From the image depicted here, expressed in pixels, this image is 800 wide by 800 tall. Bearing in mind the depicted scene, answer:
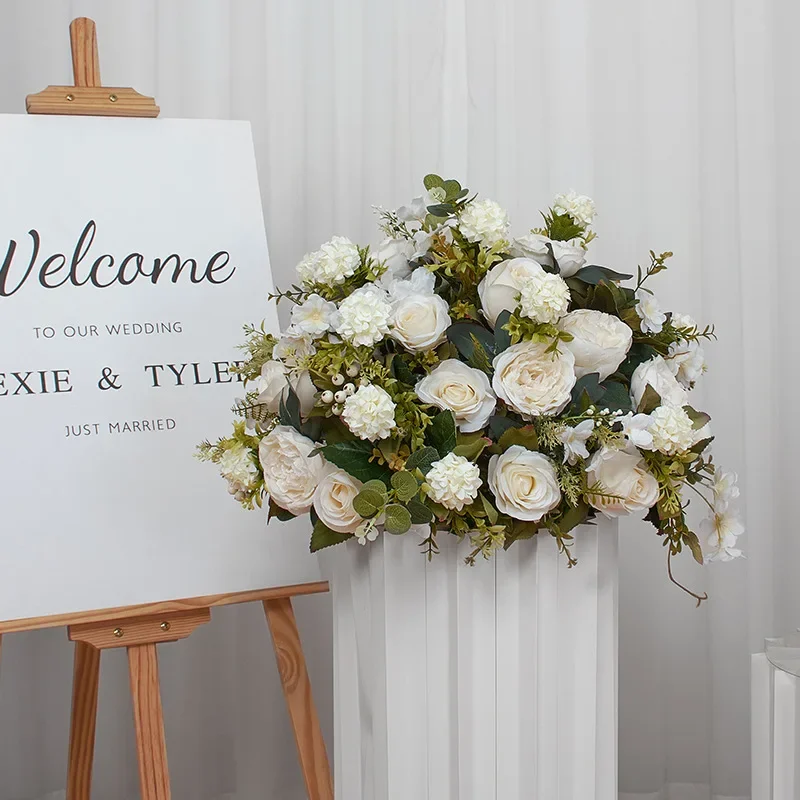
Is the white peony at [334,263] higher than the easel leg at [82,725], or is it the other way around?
the white peony at [334,263]

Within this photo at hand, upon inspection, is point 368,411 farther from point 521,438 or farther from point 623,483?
point 623,483

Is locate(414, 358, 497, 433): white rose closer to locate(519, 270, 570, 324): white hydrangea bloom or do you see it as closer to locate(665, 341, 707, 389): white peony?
locate(519, 270, 570, 324): white hydrangea bloom

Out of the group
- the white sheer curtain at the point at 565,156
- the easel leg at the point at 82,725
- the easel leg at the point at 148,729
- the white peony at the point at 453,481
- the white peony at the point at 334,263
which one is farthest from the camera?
the white sheer curtain at the point at 565,156

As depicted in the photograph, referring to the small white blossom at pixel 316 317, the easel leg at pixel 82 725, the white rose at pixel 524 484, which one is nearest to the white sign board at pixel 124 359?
the easel leg at pixel 82 725

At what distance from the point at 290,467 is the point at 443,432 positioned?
17cm

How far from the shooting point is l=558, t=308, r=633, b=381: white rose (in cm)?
94

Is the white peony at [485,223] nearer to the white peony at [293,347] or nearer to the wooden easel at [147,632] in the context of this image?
the white peony at [293,347]

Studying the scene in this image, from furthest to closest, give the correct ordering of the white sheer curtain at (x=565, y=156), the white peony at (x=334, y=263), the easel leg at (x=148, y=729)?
1. the white sheer curtain at (x=565, y=156)
2. the easel leg at (x=148, y=729)
3. the white peony at (x=334, y=263)

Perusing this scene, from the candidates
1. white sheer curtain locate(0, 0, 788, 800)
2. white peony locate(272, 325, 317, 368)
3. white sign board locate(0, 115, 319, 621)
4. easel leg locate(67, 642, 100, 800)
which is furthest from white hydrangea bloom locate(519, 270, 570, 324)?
easel leg locate(67, 642, 100, 800)

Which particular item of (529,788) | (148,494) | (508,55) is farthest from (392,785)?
(508,55)

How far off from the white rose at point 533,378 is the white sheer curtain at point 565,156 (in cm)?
76

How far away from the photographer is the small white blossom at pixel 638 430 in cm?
90

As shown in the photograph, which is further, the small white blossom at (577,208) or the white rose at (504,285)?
the small white blossom at (577,208)

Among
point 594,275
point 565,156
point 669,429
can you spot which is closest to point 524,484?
point 669,429
